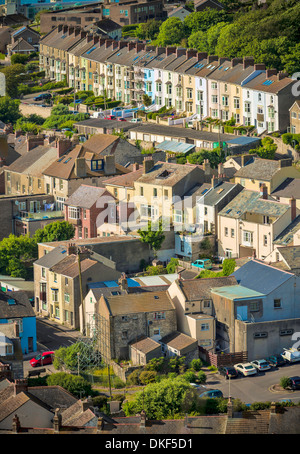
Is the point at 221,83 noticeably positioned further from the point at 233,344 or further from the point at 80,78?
the point at 233,344

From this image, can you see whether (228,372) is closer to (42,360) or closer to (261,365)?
(261,365)

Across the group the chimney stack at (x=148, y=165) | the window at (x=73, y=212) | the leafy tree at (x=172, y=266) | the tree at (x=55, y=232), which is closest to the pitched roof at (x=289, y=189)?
the leafy tree at (x=172, y=266)

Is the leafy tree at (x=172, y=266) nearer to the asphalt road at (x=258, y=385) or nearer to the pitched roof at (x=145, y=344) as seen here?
the pitched roof at (x=145, y=344)

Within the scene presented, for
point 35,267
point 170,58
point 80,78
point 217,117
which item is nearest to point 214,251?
point 35,267

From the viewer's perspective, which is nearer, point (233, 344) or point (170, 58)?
point (233, 344)

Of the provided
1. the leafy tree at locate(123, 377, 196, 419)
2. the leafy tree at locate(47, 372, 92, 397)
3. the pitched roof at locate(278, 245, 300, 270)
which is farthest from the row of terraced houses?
the leafy tree at locate(123, 377, 196, 419)

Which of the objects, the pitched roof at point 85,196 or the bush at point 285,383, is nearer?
the bush at point 285,383
